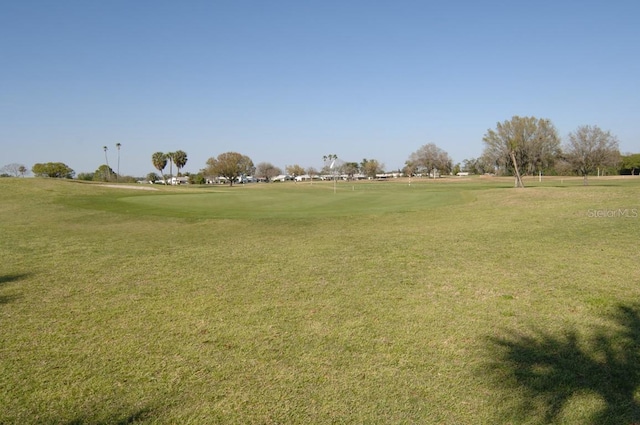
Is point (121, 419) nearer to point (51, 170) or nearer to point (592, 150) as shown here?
point (592, 150)

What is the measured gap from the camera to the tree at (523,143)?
5453 centimetres

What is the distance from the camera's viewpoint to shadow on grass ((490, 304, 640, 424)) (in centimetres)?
352

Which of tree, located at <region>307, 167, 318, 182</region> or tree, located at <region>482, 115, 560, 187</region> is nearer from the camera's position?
tree, located at <region>482, 115, 560, 187</region>

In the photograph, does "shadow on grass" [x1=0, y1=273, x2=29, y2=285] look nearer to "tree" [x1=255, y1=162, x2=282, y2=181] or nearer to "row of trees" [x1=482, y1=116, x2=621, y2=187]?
"row of trees" [x1=482, y1=116, x2=621, y2=187]

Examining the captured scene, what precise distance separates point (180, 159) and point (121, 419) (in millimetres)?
138502

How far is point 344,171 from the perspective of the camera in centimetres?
19750

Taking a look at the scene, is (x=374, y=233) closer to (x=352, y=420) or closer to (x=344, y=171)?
(x=352, y=420)

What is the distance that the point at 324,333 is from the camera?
17.0ft

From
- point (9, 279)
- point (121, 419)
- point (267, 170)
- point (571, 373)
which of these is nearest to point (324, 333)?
point (121, 419)

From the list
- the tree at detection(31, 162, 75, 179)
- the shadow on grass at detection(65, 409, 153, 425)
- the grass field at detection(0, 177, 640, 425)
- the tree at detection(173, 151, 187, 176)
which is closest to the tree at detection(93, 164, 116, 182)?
the tree at detection(31, 162, 75, 179)

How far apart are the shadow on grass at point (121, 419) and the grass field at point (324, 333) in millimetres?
17

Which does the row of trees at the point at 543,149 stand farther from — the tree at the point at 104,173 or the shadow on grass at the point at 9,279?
the tree at the point at 104,173

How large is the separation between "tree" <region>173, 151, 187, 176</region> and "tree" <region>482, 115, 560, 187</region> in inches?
4080

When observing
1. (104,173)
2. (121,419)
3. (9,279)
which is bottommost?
(121,419)
